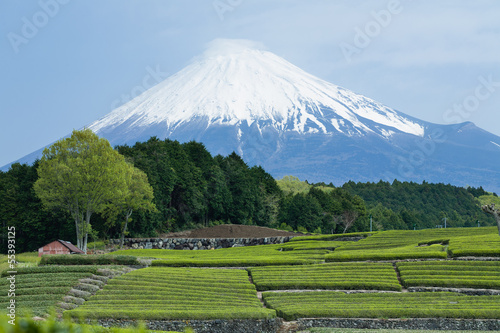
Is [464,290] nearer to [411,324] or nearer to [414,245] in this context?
[411,324]

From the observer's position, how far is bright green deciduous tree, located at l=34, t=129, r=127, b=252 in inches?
2254

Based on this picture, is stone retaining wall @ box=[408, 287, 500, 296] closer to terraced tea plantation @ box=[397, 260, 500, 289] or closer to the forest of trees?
terraced tea plantation @ box=[397, 260, 500, 289]

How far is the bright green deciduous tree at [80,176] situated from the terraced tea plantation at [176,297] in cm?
2260

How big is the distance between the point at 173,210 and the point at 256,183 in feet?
77.2

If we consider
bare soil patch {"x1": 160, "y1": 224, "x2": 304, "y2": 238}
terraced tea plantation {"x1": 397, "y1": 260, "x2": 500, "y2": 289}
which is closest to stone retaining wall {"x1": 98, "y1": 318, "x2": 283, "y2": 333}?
terraced tea plantation {"x1": 397, "y1": 260, "x2": 500, "y2": 289}

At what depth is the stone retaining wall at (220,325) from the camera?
80.8ft

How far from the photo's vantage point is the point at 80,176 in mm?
56500

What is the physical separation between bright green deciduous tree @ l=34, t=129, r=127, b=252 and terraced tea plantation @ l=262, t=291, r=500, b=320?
3245 cm

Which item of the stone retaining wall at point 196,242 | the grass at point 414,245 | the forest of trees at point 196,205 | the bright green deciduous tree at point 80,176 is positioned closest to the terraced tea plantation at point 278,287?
the grass at point 414,245

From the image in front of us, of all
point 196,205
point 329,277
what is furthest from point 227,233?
point 329,277

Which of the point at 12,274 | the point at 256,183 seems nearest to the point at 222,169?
the point at 256,183

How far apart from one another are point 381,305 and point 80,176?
3923 cm

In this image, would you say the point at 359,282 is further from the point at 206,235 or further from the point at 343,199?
the point at 343,199

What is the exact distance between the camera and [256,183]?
9994 centimetres
